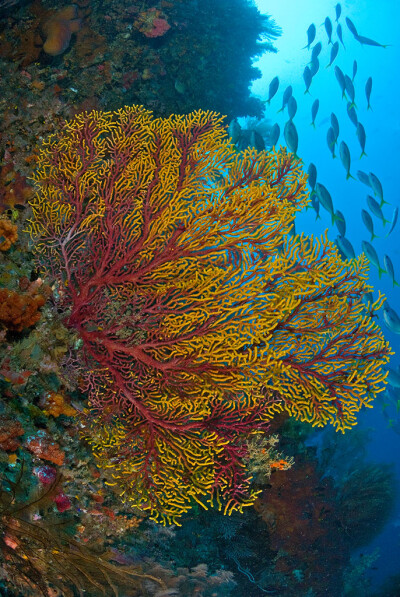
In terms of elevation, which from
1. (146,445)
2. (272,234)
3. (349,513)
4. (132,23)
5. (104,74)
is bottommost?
(349,513)

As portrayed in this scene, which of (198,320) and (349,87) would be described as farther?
(349,87)

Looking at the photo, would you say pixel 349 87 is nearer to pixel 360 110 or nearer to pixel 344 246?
pixel 344 246

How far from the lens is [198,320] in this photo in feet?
12.1

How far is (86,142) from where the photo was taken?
4367 mm

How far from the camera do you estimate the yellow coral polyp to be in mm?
3355

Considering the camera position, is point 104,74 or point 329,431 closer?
point 104,74

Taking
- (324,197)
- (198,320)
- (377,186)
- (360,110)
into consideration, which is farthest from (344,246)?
(360,110)

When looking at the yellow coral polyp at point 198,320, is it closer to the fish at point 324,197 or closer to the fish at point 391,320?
the fish at point 324,197

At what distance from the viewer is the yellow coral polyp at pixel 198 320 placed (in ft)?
11.0

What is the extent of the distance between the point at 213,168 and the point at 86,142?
1.62 m

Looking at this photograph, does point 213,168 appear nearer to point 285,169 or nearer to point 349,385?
point 285,169

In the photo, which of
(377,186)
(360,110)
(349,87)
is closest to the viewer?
(377,186)

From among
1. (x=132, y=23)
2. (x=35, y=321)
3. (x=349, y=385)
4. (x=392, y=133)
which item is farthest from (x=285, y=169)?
(x=392, y=133)

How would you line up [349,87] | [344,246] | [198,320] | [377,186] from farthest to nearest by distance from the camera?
[349,87]
[344,246]
[377,186]
[198,320]
